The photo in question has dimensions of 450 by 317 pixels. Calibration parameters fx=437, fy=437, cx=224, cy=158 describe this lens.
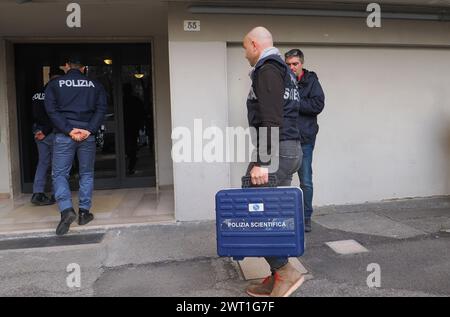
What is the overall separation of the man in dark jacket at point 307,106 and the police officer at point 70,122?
2281mm

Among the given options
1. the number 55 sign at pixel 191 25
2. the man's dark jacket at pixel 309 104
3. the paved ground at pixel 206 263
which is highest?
the number 55 sign at pixel 191 25

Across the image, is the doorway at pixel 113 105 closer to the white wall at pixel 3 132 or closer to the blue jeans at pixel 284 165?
the white wall at pixel 3 132

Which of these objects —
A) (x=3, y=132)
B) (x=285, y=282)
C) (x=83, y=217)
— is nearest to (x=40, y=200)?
(x=3, y=132)

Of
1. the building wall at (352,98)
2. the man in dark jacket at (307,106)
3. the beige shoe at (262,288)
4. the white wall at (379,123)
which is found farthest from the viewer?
the white wall at (379,123)

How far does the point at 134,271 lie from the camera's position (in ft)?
12.7

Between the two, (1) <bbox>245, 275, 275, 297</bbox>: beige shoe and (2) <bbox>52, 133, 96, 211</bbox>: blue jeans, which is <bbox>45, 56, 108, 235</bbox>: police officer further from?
(1) <bbox>245, 275, 275, 297</bbox>: beige shoe

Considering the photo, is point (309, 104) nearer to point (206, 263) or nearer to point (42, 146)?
point (206, 263)

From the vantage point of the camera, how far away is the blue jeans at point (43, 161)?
634 centimetres

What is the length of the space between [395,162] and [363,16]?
2065 millimetres

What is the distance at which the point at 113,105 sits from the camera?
24.1 ft

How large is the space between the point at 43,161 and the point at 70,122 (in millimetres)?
1848

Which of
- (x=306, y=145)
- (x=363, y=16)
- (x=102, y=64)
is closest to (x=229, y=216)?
(x=306, y=145)

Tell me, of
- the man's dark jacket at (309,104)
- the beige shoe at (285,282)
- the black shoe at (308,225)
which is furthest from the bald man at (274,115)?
the black shoe at (308,225)
